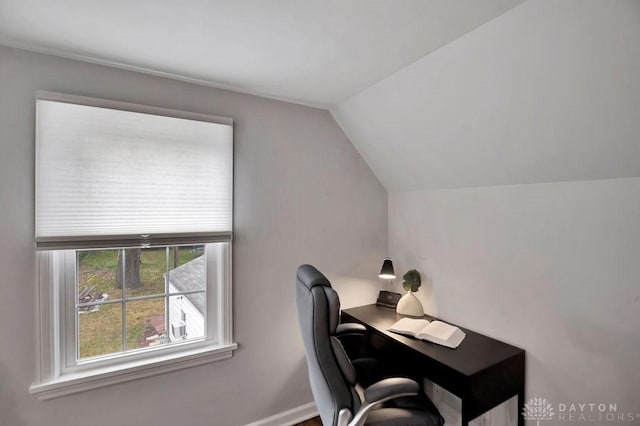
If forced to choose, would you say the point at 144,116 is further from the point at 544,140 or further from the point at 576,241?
the point at 576,241

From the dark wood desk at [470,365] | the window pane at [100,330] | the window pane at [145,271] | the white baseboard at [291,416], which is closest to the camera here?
the dark wood desk at [470,365]

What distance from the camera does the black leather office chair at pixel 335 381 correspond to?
1.29 meters

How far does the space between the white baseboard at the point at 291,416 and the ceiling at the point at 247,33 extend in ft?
7.43

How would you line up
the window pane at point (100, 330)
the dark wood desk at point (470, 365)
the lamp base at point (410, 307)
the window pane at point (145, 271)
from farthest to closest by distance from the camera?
the lamp base at point (410, 307) → the window pane at point (145, 271) → the window pane at point (100, 330) → the dark wood desk at point (470, 365)

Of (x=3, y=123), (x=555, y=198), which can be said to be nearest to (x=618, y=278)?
(x=555, y=198)

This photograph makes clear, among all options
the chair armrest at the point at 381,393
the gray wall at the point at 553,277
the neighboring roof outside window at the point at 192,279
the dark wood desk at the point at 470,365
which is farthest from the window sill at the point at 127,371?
the gray wall at the point at 553,277

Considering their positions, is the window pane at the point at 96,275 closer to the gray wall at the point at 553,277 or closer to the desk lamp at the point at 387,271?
the desk lamp at the point at 387,271

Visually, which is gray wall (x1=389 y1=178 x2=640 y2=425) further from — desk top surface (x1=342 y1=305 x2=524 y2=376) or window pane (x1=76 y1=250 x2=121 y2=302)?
window pane (x1=76 y1=250 x2=121 y2=302)

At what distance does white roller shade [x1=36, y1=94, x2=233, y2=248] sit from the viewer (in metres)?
1.48

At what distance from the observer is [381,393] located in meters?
1.34

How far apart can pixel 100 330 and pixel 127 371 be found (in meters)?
0.28

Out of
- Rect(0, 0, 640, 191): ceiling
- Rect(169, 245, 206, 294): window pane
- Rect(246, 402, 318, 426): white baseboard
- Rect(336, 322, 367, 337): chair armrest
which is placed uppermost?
Rect(0, 0, 640, 191): ceiling

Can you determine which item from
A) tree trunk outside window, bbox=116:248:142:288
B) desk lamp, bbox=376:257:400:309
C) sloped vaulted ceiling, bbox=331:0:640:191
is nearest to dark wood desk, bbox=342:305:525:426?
desk lamp, bbox=376:257:400:309

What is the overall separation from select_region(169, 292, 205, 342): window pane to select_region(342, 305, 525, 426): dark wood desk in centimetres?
116
